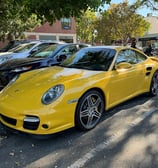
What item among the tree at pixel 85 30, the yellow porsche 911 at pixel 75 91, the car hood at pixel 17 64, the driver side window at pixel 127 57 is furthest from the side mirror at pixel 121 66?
the tree at pixel 85 30

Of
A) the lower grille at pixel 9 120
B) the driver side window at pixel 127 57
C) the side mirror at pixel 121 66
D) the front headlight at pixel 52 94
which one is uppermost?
the driver side window at pixel 127 57

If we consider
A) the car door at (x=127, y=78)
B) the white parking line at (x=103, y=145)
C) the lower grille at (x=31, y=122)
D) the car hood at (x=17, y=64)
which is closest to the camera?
the white parking line at (x=103, y=145)

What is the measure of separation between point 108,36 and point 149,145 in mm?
34723

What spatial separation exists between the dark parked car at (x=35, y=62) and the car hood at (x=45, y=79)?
1896 mm

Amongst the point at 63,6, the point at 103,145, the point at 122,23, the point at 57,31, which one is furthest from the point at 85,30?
the point at 103,145

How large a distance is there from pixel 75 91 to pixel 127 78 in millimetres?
1497

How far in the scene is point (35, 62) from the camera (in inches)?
274

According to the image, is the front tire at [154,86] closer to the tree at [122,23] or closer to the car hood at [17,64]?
the car hood at [17,64]

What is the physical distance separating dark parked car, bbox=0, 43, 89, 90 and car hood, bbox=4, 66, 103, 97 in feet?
6.22

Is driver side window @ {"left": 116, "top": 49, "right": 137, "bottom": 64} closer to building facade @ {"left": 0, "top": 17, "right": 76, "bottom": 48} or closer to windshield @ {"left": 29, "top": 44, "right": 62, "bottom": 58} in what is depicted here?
windshield @ {"left": 29, "top": 44, "right": 62, "bottom": 58}

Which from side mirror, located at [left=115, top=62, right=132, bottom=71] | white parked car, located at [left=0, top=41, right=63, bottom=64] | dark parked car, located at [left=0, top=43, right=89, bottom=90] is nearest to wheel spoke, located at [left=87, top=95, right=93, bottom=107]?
side mirror, located at [left=115, top=62, right=132, bottom=71]

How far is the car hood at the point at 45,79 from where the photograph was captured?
12.9 feet

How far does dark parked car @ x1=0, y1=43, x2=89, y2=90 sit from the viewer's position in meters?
6.51

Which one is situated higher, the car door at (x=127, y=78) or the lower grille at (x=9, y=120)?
the car door at (x=127, y=78)
